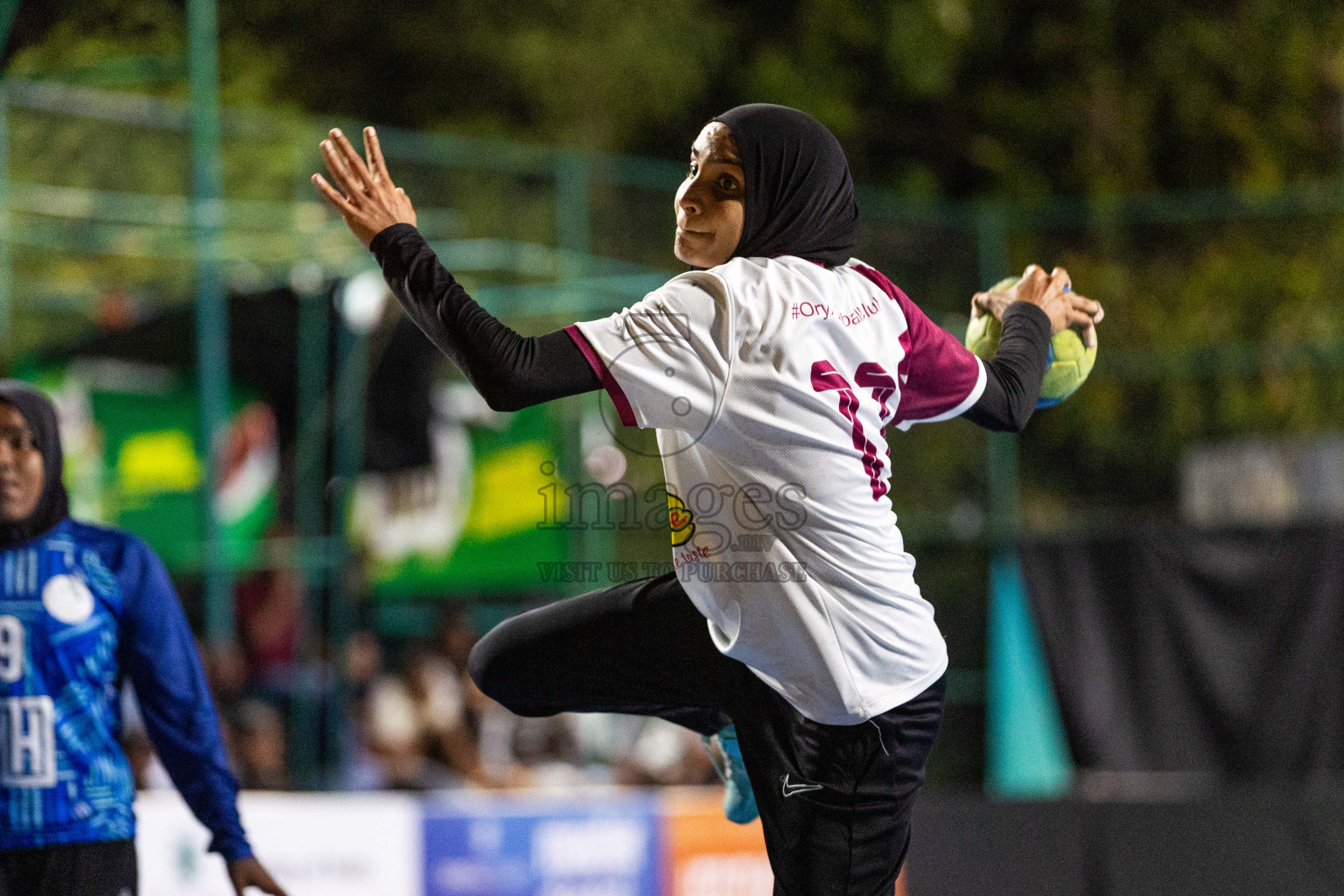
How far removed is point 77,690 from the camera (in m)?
3.41

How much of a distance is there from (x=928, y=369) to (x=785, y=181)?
480mm

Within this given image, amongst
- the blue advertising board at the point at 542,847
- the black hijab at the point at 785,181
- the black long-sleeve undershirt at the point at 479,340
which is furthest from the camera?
the blue advertising board at the point at 542,847

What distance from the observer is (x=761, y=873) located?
6363 millimetres

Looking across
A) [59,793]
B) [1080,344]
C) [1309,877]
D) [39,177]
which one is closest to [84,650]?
[59,793]

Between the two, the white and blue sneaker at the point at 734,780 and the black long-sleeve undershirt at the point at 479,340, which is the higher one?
the black long-sleeve undershirt at the point at 479,340

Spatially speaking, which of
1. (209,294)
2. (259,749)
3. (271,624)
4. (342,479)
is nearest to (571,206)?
(342,479)

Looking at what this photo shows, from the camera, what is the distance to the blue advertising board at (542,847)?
6.02 meters

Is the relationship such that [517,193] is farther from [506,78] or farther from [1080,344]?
[1080,344]

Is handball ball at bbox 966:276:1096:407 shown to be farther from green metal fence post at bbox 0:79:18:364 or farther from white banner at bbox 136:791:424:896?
green metal fence post at bbox 0:79:18:364

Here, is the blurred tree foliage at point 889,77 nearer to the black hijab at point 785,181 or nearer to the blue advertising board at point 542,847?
the blue advertising board at point 542,847

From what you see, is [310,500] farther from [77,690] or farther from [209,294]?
[77,690]

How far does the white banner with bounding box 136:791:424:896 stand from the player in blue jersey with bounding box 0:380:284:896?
2.48m

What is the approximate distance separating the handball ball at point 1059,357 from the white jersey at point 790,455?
52 cm

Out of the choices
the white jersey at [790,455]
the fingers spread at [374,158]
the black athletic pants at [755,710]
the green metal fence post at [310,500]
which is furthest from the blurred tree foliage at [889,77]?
the fingers spread at [374,158]
